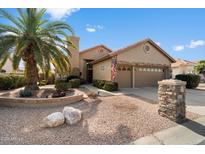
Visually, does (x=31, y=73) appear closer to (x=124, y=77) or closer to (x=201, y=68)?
(x=124, y=77)

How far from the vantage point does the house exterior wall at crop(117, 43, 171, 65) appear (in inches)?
580

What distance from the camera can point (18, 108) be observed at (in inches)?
310

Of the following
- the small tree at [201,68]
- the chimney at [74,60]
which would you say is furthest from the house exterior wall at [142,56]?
the small tree at [201,68]

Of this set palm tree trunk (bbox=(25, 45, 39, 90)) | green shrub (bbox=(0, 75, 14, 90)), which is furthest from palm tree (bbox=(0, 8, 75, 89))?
green shrub (bbox=(0, 75, 14, 90))

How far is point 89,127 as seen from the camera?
5.32m

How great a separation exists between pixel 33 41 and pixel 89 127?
25.7 feet

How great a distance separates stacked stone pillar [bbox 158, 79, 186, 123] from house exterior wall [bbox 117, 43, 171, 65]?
8341 mm

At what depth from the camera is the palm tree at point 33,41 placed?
31.8ft

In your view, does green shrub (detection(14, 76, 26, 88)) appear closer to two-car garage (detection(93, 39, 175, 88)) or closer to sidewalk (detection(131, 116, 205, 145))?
two-car garage (detection(93, 39, 175, 88))

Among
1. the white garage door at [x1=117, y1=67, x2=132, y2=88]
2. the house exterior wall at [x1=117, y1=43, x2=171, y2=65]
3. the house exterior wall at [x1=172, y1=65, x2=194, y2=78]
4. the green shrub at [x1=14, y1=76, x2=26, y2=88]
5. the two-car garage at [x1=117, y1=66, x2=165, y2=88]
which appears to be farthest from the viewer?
the house exterior wall at [x1=172, y1=65, x2=194, y2=78]

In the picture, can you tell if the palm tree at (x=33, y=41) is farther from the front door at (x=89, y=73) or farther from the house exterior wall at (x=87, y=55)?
the front door at (x=89, y=73)

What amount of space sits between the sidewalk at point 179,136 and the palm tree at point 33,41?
7.86 metres
